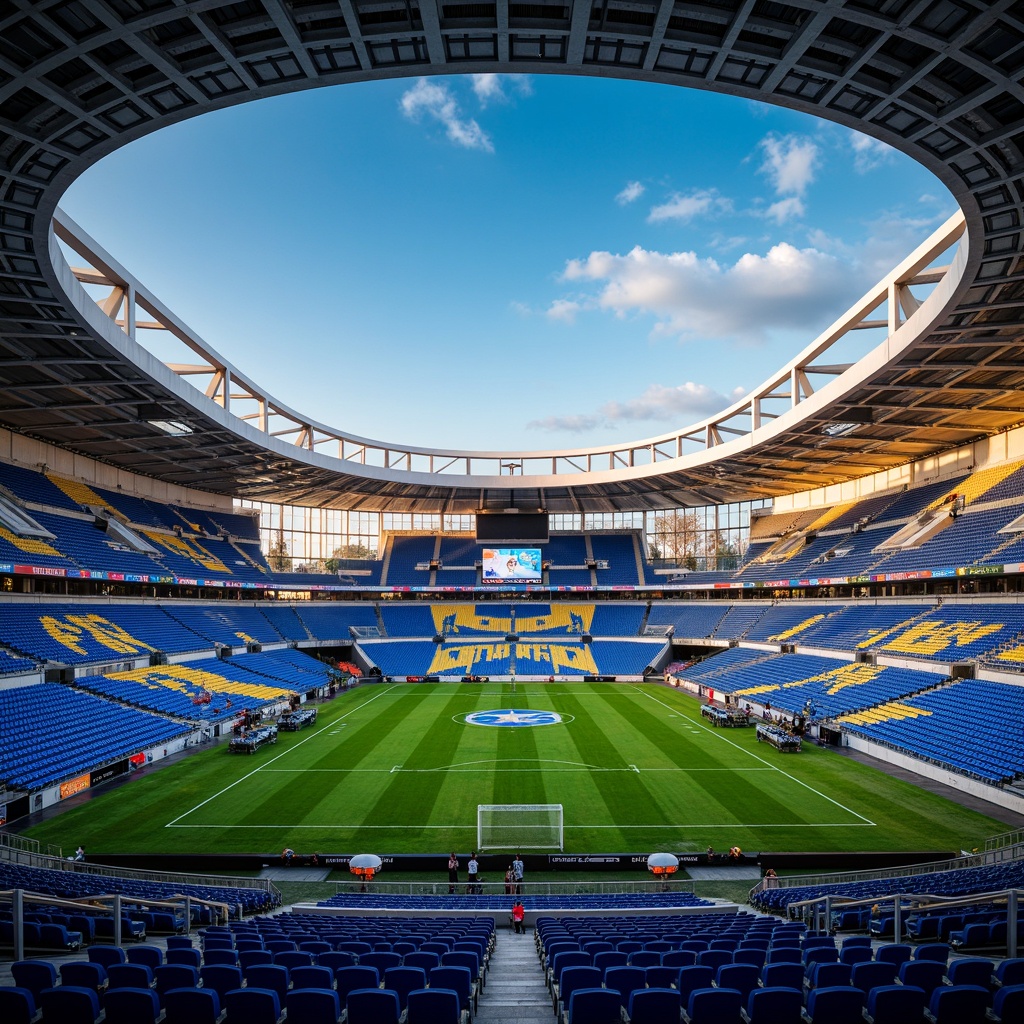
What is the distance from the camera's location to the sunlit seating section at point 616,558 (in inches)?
2876

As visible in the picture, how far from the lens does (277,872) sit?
68.6 ft

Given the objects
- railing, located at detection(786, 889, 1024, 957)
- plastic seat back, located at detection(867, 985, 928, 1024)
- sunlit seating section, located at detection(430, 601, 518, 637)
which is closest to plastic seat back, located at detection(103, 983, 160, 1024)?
plastic seat back, located at detection(867, 985, 928, 1024)

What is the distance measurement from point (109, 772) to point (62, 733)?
8.18 ft

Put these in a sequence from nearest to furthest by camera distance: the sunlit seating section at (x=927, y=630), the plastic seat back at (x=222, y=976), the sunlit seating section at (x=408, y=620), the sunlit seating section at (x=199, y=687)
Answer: the plastic seat back at (x=222, y=976) → the sunlit seating section at (x=927, y=630) → the sunlit seating section at (x=199, y=687) → the sunlit seating section at (x=408, y=620)

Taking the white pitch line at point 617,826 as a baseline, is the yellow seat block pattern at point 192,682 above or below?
above

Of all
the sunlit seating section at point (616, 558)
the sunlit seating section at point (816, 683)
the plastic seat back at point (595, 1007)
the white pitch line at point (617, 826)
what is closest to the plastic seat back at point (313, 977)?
the plastic seat back at point (595, 1007)

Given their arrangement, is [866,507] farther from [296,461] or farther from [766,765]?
[296,461]

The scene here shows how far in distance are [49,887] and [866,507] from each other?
189 ft

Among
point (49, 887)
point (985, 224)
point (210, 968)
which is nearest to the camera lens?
point (210, 968)

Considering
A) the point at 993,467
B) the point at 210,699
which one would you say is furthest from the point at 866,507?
the point at 210,699

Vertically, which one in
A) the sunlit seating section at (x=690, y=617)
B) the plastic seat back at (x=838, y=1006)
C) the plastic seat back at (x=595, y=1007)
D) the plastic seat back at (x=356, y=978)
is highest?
the plastic seat back at (x=838, y=1006)

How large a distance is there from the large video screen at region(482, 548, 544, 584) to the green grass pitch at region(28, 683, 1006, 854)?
3072cm

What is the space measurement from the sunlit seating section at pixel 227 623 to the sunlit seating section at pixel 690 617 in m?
36.4

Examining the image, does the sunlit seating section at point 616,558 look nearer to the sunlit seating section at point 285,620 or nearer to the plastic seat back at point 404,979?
the sunlit seating section at point 285,620
